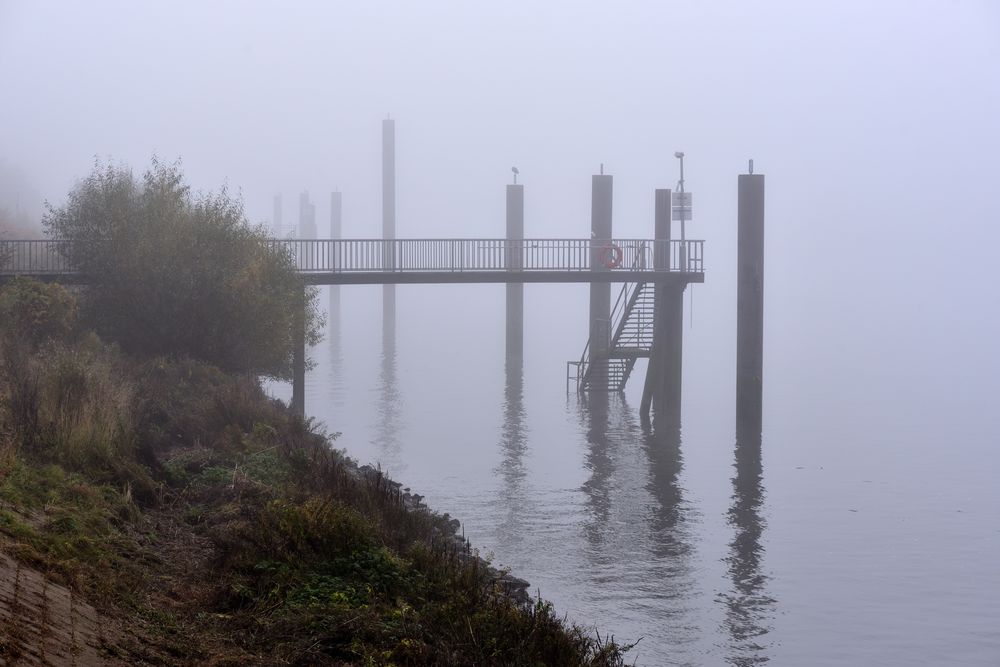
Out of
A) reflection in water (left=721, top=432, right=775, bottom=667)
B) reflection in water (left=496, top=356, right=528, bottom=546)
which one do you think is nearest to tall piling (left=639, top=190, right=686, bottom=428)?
reflection in water (left=496, top=356, right=528, bottom=546)

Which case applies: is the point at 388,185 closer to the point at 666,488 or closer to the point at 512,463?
the point at 512,463

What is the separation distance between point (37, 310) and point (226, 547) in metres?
13.0

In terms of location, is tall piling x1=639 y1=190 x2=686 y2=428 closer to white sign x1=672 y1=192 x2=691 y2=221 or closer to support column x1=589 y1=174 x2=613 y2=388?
white sign x1=672 y1=192 x2=691 y2=221

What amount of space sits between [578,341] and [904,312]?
4840 centimetres

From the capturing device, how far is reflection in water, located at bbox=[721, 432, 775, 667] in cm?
1367

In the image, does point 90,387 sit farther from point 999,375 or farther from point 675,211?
point 999,375

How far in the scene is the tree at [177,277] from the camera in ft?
74.3

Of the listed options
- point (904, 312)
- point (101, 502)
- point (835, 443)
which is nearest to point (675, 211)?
point (835, 443)

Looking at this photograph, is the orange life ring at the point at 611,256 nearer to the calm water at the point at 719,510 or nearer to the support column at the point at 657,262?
the support column at the point at 657,262

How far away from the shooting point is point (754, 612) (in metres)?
15.1

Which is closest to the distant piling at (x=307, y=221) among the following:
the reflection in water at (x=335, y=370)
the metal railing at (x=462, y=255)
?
the reflection in water at (x=335, y=370)

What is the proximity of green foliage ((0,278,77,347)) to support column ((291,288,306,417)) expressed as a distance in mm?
5322

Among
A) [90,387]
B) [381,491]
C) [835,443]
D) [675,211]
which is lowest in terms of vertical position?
[835,443]

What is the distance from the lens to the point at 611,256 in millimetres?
31328
